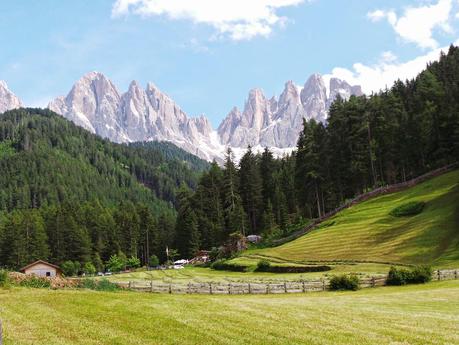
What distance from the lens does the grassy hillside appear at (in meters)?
58.5

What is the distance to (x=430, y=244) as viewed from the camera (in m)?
59.3

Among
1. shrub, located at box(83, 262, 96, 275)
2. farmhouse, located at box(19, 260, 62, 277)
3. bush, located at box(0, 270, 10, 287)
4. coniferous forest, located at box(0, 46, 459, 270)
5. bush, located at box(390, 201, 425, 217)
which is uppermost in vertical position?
coniferous forest, located at box(0, 46, 459, 270)

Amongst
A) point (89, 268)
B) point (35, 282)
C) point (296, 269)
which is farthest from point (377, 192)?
point (89, 268)

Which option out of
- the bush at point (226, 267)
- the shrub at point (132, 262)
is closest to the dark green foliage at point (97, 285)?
the bush at point (226, 267)

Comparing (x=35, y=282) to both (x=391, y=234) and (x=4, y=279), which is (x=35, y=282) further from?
(x=391, y=234)

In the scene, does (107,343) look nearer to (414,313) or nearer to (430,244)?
(414,313)

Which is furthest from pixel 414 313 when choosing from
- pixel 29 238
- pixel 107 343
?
pixel 29 238

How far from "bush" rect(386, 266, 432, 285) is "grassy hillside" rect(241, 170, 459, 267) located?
831 centimetres

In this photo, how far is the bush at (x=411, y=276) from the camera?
45.1 meters

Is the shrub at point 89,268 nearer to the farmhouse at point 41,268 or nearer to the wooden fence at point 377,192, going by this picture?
the farmhouse at point 41,268

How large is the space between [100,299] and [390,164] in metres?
86.8

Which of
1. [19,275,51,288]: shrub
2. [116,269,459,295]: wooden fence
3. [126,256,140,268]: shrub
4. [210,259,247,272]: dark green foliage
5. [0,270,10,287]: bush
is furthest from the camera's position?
[126,256,140,268]: shrub

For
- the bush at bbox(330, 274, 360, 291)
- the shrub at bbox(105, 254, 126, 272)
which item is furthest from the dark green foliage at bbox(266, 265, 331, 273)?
the shrub at bbox(105, 254, 126, 272)

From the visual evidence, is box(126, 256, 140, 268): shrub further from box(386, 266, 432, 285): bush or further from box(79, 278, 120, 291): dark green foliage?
box(386, 266, 432, 285): bush
